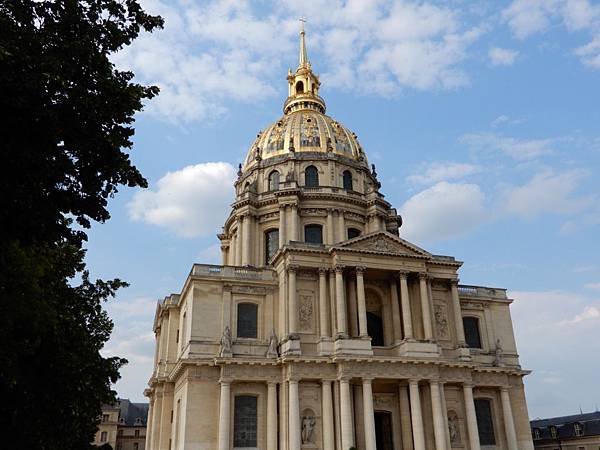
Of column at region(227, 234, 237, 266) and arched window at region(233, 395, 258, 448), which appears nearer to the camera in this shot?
arched window at region(233, 395, 258, 448)

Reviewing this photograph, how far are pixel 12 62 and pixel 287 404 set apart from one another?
1064 inches

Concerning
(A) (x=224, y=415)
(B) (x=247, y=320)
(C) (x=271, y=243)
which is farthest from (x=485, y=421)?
(C) (x=271, y=243)

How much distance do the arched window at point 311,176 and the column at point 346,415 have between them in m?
19.8

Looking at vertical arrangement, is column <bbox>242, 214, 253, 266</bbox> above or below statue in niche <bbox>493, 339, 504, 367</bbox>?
above

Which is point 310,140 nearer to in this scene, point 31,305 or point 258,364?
point 258,364

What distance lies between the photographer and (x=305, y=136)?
2020 inches

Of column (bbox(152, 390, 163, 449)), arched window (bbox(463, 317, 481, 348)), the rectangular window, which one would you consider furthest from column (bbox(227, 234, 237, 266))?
the rectangular window

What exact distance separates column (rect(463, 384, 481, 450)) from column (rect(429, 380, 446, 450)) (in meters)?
2.32

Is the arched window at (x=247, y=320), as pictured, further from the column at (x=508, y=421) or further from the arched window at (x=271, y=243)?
the column at (x=508, y=421)

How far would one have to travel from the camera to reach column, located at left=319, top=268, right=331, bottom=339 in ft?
116

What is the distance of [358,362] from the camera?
34062mm

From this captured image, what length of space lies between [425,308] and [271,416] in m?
11.8

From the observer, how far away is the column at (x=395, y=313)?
1481 inches

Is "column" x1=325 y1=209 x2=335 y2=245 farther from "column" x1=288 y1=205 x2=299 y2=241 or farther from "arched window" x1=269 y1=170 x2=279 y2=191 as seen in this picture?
"arched window" x1=269 y1=170 x2=279 y2=191
